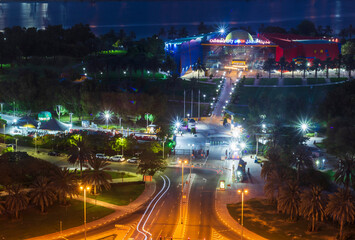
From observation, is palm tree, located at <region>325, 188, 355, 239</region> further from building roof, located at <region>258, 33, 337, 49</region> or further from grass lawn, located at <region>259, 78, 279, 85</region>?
building roof, located at <region>258, 33, 337, 49</region>

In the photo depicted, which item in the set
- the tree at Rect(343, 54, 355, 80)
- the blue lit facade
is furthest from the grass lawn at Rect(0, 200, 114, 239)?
the tree at Rect(343, 54, 355, 80)

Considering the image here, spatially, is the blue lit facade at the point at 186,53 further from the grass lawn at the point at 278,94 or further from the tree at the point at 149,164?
the tree at the point at 149,164

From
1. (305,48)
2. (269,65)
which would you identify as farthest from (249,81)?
(305,48)

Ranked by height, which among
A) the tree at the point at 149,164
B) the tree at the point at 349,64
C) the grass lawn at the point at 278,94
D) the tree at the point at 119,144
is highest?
the tree at the point at 349,64

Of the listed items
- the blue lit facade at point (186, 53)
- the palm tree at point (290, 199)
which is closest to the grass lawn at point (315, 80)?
the blue lit facade at point (186, 53)

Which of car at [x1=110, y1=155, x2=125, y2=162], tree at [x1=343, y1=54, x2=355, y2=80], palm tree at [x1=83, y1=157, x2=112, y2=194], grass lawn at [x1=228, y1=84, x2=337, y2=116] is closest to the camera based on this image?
palm tree at [x1=83, y1=157, x2=112, y2=194]
